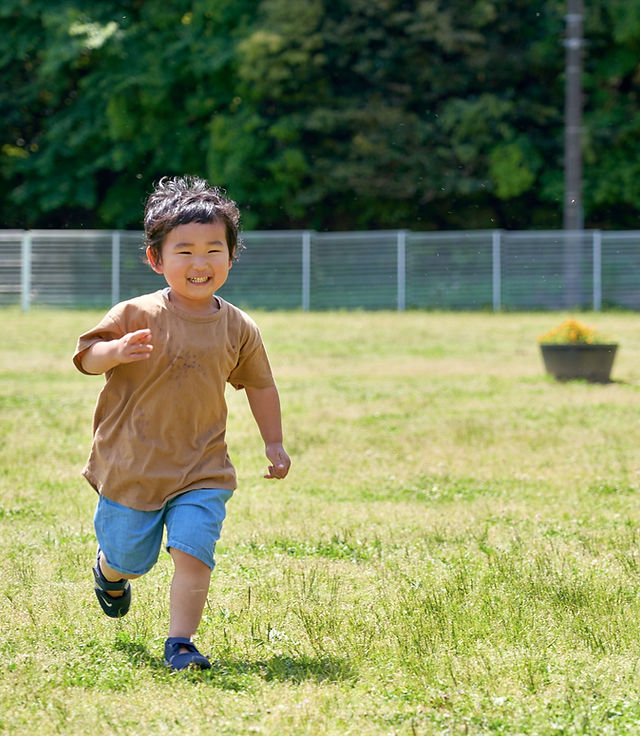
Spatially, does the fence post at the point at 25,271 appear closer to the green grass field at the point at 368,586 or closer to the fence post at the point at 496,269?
the fence post at the point at 496,269

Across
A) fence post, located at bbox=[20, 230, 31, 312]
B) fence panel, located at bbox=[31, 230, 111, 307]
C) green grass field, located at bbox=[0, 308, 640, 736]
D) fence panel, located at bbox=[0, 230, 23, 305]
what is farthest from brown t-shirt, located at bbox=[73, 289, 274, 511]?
fence panel, located at bbox=[0, 230, 23, 305]

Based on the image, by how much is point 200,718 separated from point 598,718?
43.9 inches

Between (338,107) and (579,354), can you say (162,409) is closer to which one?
(579,354)

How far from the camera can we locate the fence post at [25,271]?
28844 millimetres

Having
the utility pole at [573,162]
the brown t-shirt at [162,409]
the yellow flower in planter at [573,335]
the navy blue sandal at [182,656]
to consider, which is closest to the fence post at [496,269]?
the utility pole at [573,162]

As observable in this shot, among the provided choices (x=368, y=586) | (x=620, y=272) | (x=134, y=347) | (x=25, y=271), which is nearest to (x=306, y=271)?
(x=25, y=271)

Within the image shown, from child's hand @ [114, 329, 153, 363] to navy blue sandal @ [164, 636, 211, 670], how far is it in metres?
0.92

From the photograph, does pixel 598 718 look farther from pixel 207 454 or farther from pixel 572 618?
pixel 207 454

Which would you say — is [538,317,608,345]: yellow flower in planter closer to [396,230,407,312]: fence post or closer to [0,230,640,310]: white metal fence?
[0,230,640,310]: white metal fence

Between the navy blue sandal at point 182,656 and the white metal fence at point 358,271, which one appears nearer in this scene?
the navy blue sandal at point 182,656

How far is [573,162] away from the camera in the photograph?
27.5 meters

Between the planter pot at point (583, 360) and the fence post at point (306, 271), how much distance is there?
15711mm

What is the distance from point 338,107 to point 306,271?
19.9ft

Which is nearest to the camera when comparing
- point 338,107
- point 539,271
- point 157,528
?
point 157,528
